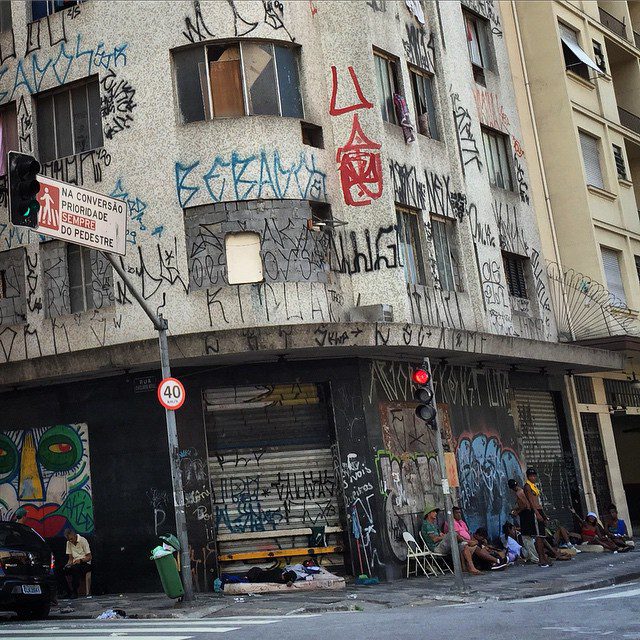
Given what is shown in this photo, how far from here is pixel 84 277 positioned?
787 inches

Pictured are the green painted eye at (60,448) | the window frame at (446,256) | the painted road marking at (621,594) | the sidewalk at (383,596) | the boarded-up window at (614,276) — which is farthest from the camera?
the boarded-up window at (614,276)

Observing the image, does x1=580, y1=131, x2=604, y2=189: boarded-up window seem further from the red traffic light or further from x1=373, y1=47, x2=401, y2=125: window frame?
the red traffic light

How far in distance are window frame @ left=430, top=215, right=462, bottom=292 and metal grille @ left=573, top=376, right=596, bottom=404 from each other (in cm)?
625

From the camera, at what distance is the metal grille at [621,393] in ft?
92.0

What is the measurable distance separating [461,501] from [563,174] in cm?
980

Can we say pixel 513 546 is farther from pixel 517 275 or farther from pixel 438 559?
pixel 517 275

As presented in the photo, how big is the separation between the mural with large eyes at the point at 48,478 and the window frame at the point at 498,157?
1098cm

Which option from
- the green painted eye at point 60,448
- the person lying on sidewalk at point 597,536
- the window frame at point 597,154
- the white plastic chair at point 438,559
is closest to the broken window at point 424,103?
the window frame at point 597,154

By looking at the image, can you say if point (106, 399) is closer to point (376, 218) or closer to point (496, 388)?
point (376, 218)

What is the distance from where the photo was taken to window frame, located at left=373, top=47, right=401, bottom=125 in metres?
21.0

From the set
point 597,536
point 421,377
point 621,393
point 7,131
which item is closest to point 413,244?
point 421,377

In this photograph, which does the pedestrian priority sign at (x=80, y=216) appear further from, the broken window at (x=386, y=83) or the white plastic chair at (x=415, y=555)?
the white plastic chair at (x=415, y=555)

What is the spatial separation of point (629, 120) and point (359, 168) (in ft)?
46.1

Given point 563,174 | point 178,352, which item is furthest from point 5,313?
point 563,174
